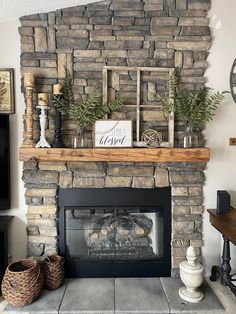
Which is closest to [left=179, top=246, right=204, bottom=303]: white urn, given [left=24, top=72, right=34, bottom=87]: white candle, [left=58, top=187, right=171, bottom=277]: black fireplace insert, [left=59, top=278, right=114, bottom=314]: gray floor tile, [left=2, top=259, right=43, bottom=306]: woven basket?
[left=58, top=187, right=171, bottom=277]: black fireplace insert

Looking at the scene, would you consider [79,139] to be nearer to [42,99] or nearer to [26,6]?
[42,99]

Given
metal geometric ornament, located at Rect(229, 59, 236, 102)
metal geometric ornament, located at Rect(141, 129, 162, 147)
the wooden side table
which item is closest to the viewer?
the wooden side table

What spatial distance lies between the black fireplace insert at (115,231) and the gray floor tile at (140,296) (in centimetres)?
10

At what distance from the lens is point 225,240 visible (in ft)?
7.90

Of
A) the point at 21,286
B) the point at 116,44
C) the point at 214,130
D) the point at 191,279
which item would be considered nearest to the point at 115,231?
the point at 191,279

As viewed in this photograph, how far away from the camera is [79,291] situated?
236 cm

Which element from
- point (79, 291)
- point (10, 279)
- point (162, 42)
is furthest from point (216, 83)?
point (10, 279)

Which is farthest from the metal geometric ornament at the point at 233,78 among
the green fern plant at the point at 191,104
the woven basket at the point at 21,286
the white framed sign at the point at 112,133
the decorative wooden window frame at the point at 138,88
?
the woven basket at the point at 21,286

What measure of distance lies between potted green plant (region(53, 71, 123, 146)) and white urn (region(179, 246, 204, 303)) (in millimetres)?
1355

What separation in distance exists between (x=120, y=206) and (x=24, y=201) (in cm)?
90

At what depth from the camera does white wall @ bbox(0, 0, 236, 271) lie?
251 centimetres

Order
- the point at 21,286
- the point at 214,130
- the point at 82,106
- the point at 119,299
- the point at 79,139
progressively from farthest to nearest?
1. the point at 214,130
2. the point at 79,139
3. the point at 82,106
4. the point at 119,299
5. the point at 21,286

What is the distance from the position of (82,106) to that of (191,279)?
1674 millimetres

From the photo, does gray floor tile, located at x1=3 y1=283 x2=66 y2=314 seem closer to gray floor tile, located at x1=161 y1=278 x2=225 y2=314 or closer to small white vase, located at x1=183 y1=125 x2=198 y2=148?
gray floor tile, located at x1=161 y1=278 x2=225 y2=314
